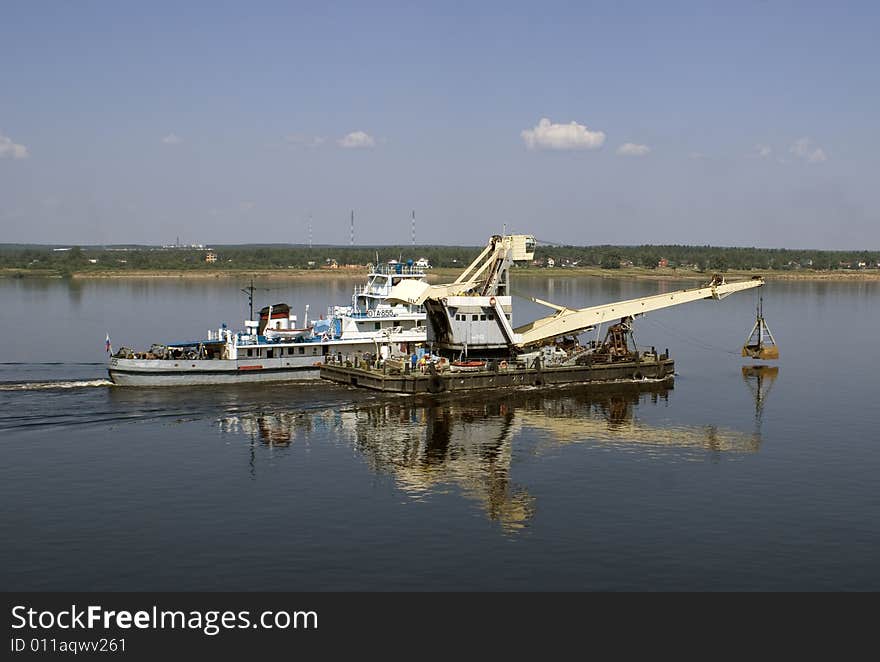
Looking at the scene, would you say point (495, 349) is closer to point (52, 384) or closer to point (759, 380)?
point (759, 380)

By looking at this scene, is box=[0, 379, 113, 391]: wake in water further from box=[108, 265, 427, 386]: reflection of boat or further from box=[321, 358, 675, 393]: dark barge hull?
box=[321, 358, 675, 393]: dark barge hull

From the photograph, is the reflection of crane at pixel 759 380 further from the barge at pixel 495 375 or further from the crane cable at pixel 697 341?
the crane cable at pixel 697 341

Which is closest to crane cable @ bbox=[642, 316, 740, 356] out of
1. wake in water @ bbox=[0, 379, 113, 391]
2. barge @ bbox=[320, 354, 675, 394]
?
barge @ bbox=[320, 354, 675, 394]

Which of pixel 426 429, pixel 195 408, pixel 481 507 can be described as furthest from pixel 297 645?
pixel 195 408

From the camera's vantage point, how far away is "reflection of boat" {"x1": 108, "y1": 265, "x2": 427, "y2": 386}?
198 feet

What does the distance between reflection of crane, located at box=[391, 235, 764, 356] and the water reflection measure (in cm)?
564

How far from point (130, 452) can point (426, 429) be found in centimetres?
1484

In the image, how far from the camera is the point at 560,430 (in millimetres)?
50781

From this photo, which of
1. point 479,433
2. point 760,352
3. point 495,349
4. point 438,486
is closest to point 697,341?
point 760,352

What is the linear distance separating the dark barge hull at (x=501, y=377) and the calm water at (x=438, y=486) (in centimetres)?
117

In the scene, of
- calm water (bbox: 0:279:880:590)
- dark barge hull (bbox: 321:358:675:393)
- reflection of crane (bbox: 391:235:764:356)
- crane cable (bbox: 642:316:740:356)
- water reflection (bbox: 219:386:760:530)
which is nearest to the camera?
calm water (bbox: 0:279:880:590)

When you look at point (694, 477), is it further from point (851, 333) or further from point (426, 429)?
point (851, 333)

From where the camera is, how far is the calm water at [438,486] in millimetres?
30016

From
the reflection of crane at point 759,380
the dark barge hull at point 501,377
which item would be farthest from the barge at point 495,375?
the reflection of crane at point 759,380
